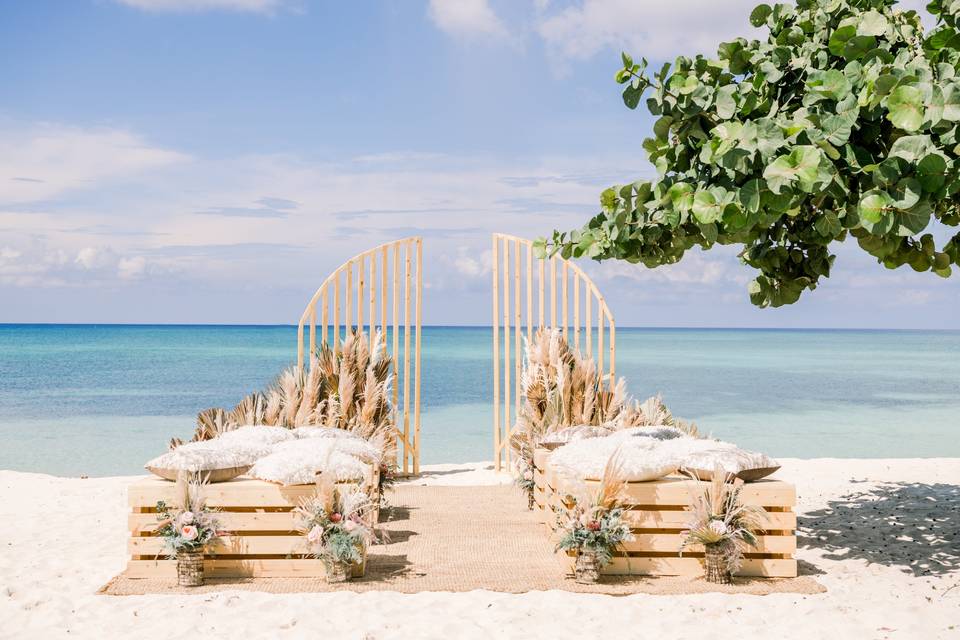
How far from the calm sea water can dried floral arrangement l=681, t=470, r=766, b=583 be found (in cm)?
786

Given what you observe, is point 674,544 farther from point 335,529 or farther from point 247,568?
point 247,568

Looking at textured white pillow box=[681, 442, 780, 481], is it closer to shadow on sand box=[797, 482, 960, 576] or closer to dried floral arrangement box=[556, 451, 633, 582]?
dried floral arrangement box=[556, 451, 633, 582]

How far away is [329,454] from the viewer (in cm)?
486

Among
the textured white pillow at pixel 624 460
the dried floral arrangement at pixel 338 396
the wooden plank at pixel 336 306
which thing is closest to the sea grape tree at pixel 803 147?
the textured white pillow at pixel 624 460

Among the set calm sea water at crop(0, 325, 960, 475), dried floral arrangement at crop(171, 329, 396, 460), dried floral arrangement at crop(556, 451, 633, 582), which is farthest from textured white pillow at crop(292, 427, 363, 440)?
calm sea water at crop(0, 325, 960, 475)

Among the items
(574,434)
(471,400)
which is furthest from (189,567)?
(471,400)

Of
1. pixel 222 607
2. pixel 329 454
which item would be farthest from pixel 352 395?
pixel 222 607

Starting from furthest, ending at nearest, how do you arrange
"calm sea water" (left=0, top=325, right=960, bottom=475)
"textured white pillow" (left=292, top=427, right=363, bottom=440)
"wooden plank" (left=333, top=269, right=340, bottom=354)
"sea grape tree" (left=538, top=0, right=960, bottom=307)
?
1. "calm sea water" (left=0, top=325, right=960, bottom=475)
2. "wooden plank" (left=333, top=269, right=340, bottom=354)
3. "textured white pillow" (left=292, top=427, right=363, bottom=440)
4. "sea grape tree" (left=538, top=0, right=960, bottom=307)

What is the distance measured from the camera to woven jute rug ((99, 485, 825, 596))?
459 centimetres

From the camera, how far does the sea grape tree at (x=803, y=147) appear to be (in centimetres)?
341

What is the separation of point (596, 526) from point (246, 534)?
190 centimetres

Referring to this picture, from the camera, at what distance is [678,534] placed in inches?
192

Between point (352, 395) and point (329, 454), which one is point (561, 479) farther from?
point (352, 395)

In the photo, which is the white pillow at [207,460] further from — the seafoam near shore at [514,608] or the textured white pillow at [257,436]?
the seafoam near shore at [514,608]
